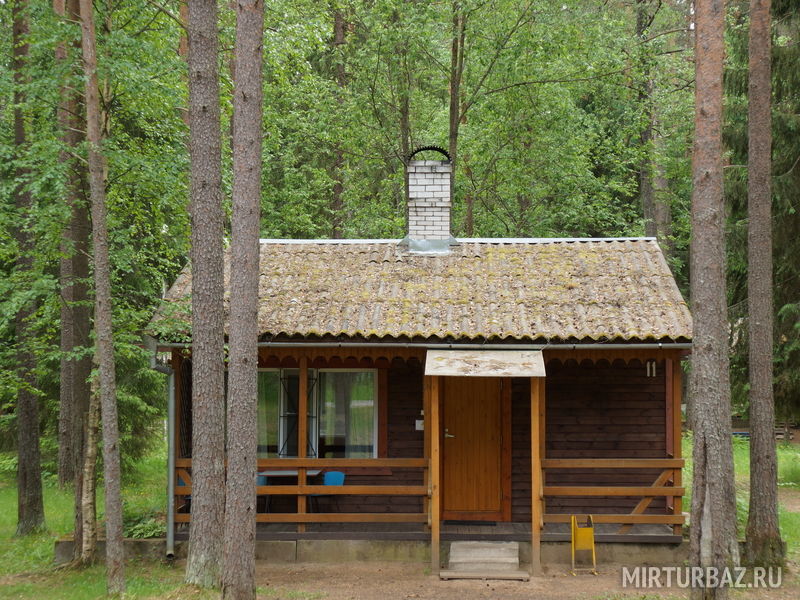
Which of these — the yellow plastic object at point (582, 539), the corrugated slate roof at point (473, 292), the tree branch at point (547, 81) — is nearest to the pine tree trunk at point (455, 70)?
the tree branch at point (547, 81)

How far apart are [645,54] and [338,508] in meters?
14.2

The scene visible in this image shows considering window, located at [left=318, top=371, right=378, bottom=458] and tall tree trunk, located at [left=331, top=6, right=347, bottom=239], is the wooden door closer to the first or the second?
window, located at [left=318, top=371, right=378, bottom=458]

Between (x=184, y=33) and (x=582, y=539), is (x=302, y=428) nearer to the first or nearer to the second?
(x=582, y=539)

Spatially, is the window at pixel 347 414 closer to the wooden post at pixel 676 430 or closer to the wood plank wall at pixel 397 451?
the wood plank wall at pixel 397 451

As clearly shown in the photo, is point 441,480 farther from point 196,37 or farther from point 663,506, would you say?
point 196,37

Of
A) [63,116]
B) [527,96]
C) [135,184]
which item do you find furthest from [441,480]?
[527,96]

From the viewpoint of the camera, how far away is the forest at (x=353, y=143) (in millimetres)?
11031

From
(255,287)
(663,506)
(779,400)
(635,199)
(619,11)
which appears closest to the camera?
(255,287)

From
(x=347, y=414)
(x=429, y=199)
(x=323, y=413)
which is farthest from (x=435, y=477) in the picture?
(x=429, y=199)

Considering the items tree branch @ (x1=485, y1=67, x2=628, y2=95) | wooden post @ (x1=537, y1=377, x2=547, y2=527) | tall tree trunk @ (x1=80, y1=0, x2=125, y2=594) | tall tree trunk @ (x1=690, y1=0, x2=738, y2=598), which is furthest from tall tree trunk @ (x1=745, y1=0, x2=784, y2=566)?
tree branch @ (x1=485, y1=67, x2=628, y2=95)

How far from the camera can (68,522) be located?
14.4m

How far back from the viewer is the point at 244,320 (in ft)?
27.8

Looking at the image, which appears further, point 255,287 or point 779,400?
point 779,400

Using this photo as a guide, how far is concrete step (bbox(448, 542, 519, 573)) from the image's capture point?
10.6 metres
